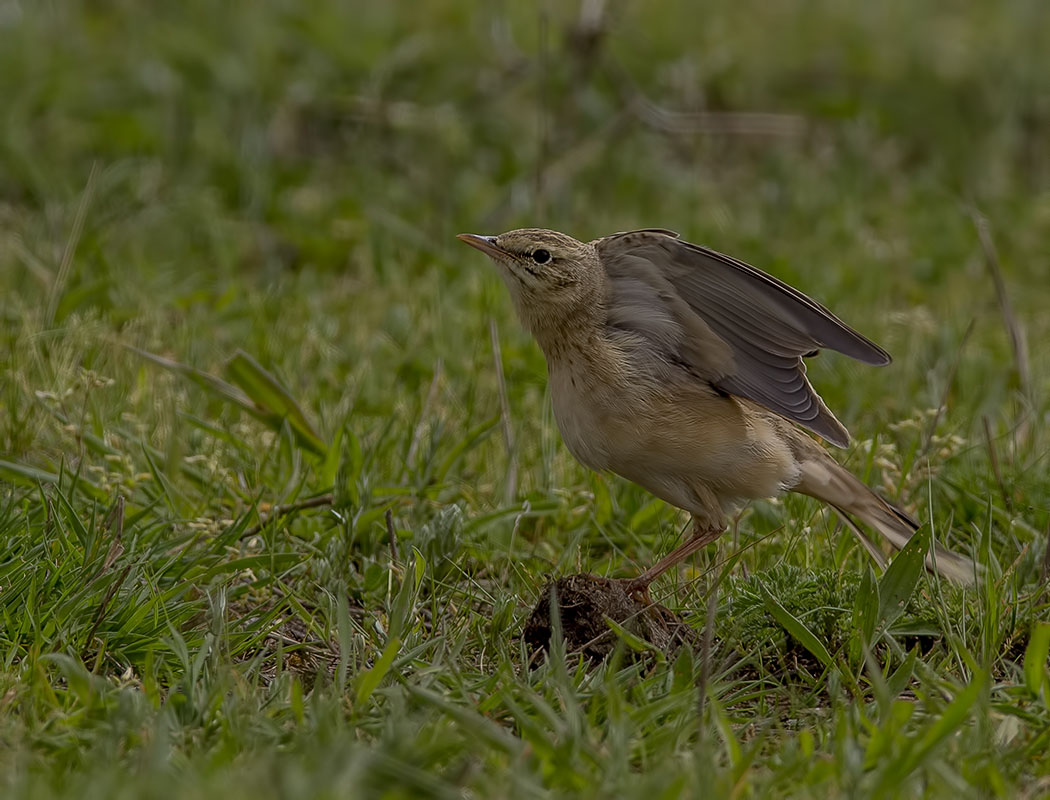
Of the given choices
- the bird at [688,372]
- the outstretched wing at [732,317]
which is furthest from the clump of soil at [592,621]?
the outstretched wing at [732,317]

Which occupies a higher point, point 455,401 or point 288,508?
point 288,508

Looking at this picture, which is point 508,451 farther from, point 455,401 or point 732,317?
point 732,317

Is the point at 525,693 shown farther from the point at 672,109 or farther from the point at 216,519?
the point at 672,109

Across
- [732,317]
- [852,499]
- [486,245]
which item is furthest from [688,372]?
[486,245]

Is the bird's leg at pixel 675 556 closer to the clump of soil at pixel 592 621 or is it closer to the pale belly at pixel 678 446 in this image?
the pale belly at pixel 678 446

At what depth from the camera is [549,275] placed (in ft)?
16.2

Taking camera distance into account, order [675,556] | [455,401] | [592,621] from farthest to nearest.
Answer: [455,401] → [675,556] → [592,621]

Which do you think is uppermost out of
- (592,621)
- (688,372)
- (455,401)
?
(688,372)

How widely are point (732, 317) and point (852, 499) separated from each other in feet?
2.35

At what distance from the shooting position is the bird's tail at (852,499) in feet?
16.1

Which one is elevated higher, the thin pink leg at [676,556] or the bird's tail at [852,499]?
the bird's tail at [852,499]

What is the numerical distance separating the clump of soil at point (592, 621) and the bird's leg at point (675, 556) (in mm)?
175

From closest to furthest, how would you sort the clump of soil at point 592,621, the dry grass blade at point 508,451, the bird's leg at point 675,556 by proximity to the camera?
the clump of soil at point 592,621 < the bird's leg at point 675,556 < the dry grass blade at point 508,451

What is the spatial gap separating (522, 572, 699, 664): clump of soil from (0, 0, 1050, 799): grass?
100 millimetres
